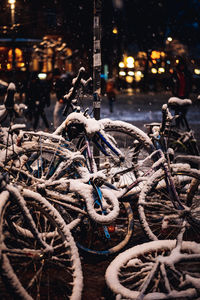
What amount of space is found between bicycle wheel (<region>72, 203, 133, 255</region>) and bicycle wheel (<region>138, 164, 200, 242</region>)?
21 cm

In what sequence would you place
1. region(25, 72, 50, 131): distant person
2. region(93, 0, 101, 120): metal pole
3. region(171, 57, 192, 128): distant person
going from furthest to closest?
region(25, 72, 50, 131): distant person < region(171, 57, 192, 128): distant person < region(93, 0, 101, 120): metal pole

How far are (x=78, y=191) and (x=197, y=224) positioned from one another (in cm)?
137

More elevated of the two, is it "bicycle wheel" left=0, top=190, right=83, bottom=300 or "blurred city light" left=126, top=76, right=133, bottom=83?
"blurred city light" left=126, top=76, right=133, bottom=83

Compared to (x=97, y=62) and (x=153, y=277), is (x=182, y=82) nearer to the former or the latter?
(x=97, y=62)

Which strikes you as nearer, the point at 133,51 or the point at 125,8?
the point at 125,8

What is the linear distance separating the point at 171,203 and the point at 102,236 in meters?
0.89

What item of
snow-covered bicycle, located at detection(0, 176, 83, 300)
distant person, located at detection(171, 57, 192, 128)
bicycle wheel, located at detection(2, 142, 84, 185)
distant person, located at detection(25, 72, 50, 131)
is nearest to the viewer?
snow-covered bicycle, located at detection(0, 176, 83, 300)

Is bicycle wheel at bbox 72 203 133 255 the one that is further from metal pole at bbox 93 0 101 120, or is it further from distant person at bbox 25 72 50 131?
distant person at bbox 25 72 50 131

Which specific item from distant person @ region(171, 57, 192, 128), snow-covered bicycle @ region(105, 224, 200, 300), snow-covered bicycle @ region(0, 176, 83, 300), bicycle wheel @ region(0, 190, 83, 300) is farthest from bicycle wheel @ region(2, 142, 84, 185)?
distant person @ region(171, 57, 192, 128)

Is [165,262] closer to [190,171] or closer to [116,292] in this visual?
[116,292]

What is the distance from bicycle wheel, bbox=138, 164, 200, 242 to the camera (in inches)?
168

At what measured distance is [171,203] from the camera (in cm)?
442

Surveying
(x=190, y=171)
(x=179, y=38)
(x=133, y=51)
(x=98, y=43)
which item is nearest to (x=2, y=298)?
(x=190, y=171)

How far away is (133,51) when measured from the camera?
137 feet
